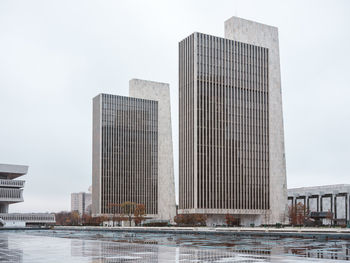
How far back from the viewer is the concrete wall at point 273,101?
112 meters

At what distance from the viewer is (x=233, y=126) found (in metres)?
108

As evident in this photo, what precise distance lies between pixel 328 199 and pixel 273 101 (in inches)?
1530

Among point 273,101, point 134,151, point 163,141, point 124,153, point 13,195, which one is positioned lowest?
point 13,195

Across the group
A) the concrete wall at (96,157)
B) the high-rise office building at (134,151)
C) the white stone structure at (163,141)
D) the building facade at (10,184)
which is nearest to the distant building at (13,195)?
the building facade at (10,184)

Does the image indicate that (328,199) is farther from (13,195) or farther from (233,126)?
(13,195)

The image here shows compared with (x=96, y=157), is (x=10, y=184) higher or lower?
lower

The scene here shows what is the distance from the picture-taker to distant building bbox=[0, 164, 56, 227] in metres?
124

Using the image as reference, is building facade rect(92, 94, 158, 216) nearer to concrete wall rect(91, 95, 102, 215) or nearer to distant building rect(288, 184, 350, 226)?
concrete wall rect(91, 95, 102, 215)

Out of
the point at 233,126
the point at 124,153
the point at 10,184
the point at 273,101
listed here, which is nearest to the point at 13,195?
the point at 10,184

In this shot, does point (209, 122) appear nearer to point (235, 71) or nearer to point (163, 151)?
point (235, 71)

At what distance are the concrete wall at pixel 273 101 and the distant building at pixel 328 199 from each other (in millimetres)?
15298

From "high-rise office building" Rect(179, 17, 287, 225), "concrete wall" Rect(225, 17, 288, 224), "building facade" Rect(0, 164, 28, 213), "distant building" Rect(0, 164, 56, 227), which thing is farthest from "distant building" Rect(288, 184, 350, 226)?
"building facade" Rect(0, 164, 28, 213)

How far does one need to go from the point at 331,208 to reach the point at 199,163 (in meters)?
50.1

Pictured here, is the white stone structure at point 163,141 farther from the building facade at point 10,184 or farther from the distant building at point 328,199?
the building facade at point 10,184
